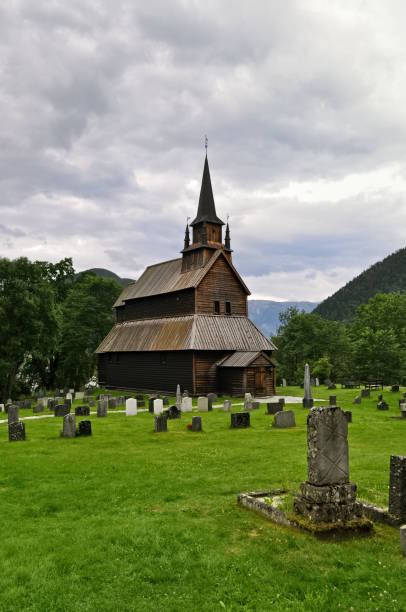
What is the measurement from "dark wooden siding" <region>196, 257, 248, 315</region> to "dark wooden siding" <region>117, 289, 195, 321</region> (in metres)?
0.98

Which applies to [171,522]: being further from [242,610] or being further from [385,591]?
[385,591]

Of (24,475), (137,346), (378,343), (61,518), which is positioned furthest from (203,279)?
(61,518)

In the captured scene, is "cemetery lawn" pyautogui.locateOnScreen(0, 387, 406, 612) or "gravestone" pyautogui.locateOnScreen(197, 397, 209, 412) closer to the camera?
"cemetery lawn" pyautogui.locateOnScreen(0, 387, 406, 612)

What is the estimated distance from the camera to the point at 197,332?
36.4 metres

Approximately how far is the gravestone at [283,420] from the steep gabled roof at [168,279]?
19915 millimetres

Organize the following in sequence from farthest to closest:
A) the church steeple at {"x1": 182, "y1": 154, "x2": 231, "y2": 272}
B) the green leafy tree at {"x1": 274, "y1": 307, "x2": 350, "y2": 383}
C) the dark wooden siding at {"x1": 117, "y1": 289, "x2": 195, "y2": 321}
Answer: the green leafy tree at {"x1": 274, "y1": 307, "x2": 350, "y2": 383}, the church steeple at {"x1": 182, "y1": 154, "x2": 231, "y2": 272}, the dark wooden siding at {"x1": 117, "y1": 289, "x2": 195, "y2": 321}

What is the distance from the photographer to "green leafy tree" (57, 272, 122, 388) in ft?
163

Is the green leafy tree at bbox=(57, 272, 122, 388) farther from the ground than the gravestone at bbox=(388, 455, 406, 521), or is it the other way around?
the green leafy tree at bbox=(57, 272, 122, 388)

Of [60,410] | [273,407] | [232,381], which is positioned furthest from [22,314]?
[273,407]

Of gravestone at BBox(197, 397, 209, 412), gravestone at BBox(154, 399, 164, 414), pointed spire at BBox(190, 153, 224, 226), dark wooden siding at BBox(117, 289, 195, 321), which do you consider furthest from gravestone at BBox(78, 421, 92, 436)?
pointed spire at BBox(190, 153, 224, 226)

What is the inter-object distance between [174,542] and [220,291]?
1309 inches

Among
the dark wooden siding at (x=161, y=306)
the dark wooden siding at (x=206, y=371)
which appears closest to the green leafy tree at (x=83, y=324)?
the dark wooden siding at (x=161, y=306)

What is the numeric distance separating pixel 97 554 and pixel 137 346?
36252 mm

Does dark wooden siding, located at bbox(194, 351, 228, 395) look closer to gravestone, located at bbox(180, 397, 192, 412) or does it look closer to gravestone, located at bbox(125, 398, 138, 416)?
gravestone, located at bbox(180, 397, 192, 412)
